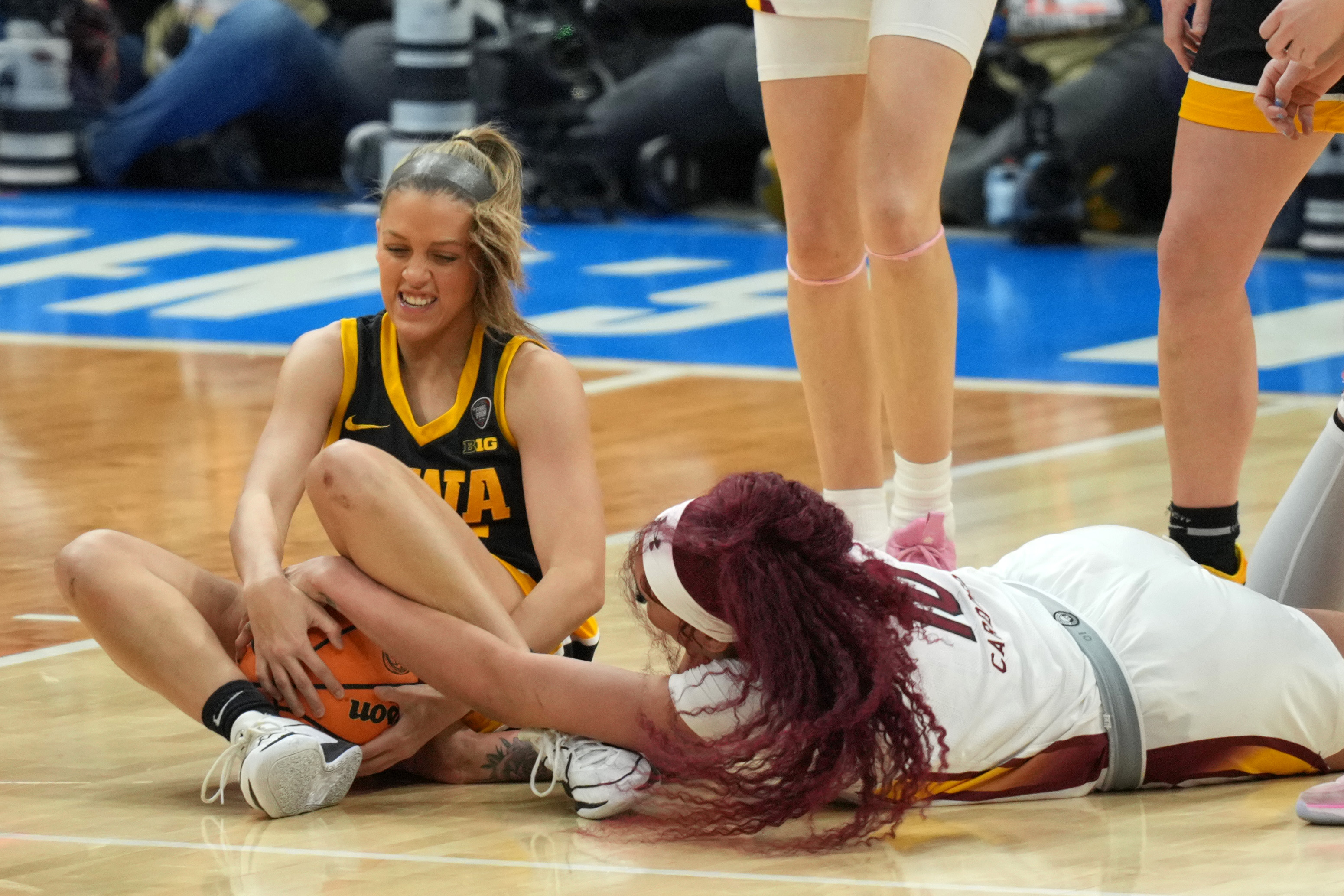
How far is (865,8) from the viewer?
3451 millimetres

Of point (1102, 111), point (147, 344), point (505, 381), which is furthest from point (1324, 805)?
point (1102, 111)

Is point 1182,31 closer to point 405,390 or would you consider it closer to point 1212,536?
point 1212,536

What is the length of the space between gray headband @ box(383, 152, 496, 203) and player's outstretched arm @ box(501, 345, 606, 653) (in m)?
0.24

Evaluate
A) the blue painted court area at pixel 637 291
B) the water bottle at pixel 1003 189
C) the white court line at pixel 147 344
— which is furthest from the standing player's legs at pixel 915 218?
the water bottle at pixel 1003 189

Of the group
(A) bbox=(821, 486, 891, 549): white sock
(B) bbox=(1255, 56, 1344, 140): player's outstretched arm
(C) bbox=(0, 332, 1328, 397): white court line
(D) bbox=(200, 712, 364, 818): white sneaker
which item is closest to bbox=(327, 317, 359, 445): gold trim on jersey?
(D) bbox=(200, 712, 364, 818): white sneaker

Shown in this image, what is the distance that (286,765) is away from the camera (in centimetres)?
256

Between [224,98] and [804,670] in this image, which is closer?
[804,670]

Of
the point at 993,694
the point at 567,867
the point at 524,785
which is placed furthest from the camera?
the point at 524,785

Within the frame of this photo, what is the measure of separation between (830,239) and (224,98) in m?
7.79

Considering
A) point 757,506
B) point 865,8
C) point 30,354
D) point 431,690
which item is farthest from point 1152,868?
point 30,354

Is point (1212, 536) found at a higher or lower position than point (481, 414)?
lower

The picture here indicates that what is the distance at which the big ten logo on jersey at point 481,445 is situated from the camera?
9.84 ft

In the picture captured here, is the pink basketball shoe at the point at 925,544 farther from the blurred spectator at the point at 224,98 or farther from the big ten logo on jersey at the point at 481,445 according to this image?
the blurred spectator at the point at 224,98

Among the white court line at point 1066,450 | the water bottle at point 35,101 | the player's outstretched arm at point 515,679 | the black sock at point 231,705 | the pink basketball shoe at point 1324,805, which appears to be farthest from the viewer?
the water bottle at point 35,101
